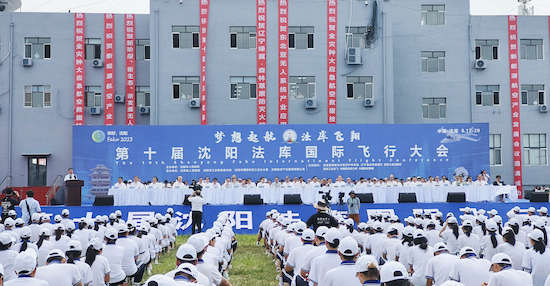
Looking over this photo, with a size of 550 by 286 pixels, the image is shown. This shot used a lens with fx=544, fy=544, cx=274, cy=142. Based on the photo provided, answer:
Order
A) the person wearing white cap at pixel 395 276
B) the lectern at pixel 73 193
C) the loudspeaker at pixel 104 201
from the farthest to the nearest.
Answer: the lectern at pixel 73 193 < the loudspeaker at pixel 104 201 < the person wearing white cap at pixel 395 276

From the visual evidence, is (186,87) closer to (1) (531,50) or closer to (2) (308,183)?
(2) (308,183)

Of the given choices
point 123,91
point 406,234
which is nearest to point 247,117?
point 123,91

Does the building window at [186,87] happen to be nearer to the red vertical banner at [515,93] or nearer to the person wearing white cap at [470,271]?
the red vertical banner at [515,93]

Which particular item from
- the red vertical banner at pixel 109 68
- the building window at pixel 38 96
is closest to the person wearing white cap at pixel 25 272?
the red vertical banner at pixel 109 68

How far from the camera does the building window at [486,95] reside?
29.6 m

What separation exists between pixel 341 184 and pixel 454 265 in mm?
16419

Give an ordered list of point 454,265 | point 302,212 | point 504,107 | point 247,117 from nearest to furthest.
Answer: point 454,265, point 302,212, point 247,117, point 504,107

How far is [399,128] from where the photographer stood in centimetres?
2520

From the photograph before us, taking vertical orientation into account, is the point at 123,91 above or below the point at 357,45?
below

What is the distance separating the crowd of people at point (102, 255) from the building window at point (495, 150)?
2053 centimetres

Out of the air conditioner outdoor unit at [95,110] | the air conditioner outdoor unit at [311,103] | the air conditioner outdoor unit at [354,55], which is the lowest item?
the air conditioner outdoor unit at [95,110]

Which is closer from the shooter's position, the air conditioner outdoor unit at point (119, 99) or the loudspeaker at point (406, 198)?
the loudspeaker at point (406, 198)

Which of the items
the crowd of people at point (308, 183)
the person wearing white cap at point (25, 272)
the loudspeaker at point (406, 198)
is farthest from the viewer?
the crowd of people at point (308, 183)

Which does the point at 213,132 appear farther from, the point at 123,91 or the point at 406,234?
the point at 406,234
